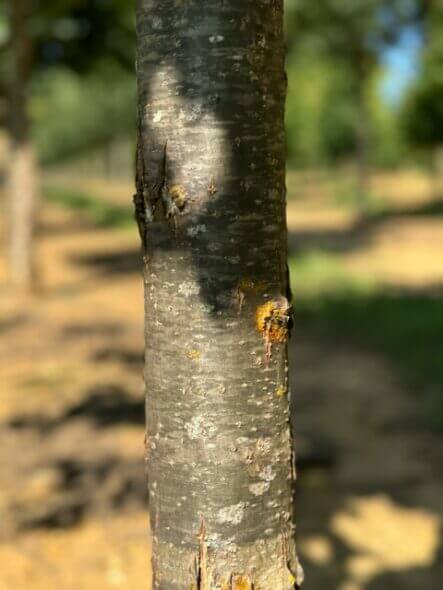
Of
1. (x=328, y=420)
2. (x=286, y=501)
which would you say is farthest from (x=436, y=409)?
(x=286, y=501)

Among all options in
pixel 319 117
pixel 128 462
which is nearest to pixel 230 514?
pixel 128 462

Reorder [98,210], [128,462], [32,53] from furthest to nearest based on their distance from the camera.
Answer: [98,210] → [32,53] → [128,462]

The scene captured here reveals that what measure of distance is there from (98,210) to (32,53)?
1633 cm

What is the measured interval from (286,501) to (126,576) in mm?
2391

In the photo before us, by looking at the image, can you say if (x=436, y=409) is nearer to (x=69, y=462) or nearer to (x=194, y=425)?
(x=69, y=462)

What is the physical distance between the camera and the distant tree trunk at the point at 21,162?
1039 centimetres

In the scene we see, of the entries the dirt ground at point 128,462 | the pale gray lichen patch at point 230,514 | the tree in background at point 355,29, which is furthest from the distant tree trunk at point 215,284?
the tree in background at point 355,29

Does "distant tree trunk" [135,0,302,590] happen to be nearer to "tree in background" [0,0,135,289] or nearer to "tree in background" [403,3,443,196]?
"tree in background" [0,0,135,289]

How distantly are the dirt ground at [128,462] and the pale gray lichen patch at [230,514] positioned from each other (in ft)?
7.71

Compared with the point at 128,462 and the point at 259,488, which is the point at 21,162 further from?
the point at 259,488

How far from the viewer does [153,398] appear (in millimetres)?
1709

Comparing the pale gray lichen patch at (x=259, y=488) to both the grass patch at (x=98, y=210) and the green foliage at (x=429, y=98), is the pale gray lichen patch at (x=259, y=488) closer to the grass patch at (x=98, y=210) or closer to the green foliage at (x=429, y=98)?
the grass patch at (x=98, y=210)

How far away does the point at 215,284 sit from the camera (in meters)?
1.60

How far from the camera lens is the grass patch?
23.3m
